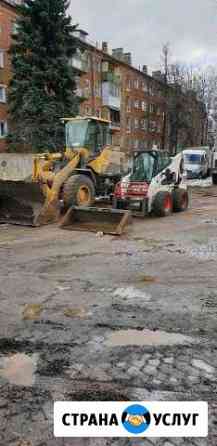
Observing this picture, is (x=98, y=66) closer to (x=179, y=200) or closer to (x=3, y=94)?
(x=3, y=94)

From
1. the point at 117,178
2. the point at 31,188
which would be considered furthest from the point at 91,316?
the point at 117,178

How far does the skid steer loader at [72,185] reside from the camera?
10930 millimetres

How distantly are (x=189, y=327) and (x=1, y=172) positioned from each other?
8608mm

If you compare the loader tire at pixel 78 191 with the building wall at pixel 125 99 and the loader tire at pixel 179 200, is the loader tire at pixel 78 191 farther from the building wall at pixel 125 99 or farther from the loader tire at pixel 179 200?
the building wall at pixel 125 99

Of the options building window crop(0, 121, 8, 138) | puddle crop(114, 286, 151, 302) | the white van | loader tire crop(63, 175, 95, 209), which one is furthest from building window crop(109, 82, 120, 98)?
puddle crop(114, 286, 151, 302)

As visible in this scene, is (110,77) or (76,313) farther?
(110,77)

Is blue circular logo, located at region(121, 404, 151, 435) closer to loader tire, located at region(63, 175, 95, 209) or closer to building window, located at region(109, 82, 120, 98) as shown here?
loader tire, located at region(63, 175, 95, 209)

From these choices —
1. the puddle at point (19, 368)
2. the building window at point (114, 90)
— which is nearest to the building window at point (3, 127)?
the building window at point (114, 90)

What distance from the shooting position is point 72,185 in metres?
12.0

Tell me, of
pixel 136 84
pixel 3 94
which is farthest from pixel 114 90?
pixel 3 94

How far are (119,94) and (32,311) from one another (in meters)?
49.0

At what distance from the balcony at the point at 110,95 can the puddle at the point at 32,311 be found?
43.8m

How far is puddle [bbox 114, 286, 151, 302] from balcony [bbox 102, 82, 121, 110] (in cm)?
4313

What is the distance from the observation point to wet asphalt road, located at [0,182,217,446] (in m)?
3.16
